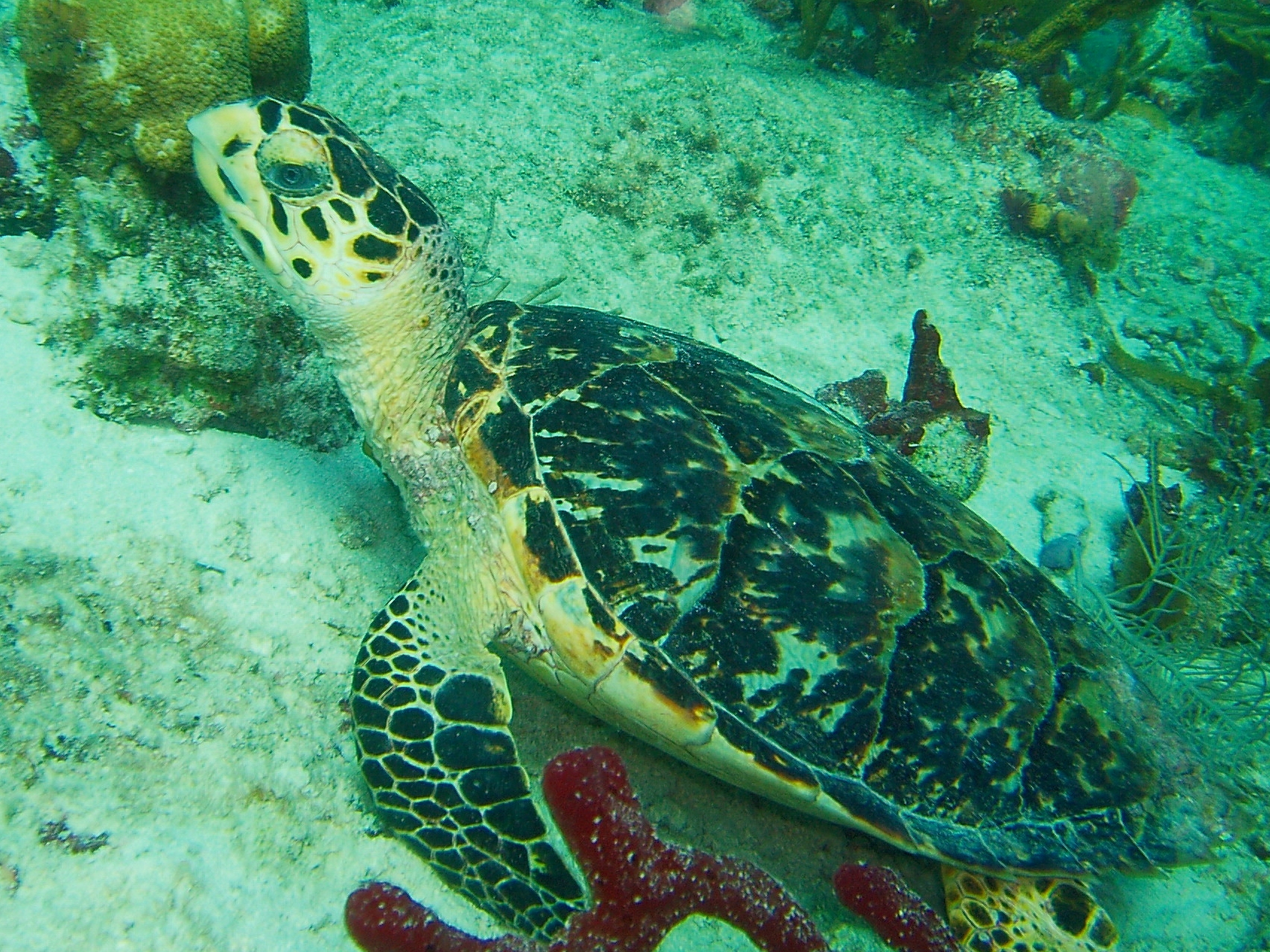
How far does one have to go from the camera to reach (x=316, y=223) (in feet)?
7.01

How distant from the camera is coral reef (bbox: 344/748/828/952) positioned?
4.81ft

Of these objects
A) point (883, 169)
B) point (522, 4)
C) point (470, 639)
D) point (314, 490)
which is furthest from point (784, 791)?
point (522, 4)

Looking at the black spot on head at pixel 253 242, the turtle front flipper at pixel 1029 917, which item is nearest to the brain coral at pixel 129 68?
the black spot on head at pixel 253 242

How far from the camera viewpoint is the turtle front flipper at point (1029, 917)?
210 centimetres

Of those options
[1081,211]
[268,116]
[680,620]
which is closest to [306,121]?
[268,116]

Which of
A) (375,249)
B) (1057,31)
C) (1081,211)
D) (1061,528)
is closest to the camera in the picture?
(375,249)

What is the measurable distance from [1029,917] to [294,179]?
11.2 feet

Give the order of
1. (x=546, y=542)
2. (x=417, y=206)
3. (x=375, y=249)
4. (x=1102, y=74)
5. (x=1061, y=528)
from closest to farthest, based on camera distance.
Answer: (x=546, y=542)
(x=375, y=249)
(x=417, y=206)
(x=1061, y=528)
(x=1102, y=74)

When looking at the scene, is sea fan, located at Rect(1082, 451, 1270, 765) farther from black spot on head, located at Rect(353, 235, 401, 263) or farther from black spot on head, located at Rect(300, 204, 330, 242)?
black spot on head, located at Rect(300, 204, 330, 242)

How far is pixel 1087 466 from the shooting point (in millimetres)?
3770

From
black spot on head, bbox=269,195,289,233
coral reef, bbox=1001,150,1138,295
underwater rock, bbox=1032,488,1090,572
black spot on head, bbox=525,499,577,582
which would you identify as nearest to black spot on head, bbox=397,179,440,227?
black spot on head, bbox=269,195,289,233

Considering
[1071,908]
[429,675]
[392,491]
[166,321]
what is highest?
[166,321]

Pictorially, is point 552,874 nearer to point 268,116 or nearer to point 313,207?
point 313,207

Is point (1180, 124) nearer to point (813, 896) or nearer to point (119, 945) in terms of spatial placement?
point (813, 896)
